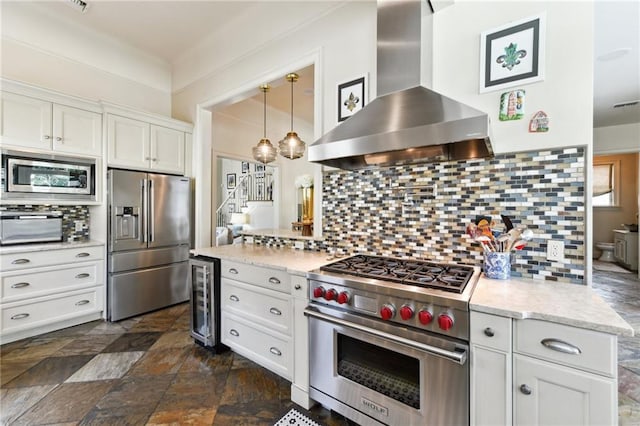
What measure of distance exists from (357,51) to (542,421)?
2548mm

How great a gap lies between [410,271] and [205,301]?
180cm

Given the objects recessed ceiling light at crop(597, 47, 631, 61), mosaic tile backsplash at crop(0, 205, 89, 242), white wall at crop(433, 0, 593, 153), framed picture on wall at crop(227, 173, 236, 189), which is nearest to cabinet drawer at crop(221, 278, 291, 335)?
white wall at crop(433, 0, 593, 153)

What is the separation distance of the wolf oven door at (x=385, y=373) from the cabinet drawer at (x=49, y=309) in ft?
9.07

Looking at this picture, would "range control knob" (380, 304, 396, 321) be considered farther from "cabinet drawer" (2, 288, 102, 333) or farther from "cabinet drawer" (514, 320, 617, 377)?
"cabinet drawer" (2, 288, 102, 333)

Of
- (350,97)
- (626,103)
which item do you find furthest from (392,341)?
(626,103)

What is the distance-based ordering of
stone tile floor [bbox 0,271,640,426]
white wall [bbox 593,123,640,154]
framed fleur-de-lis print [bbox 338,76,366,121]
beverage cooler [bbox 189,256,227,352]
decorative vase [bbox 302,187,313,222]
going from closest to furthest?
stone tile floor [bbox 0,271,640,426] → framed fleur-de-lis print [bbox 338,76,366,121] → beverage cooler [bbox 189,256,227,352] → decorative vase [bbox 302,187,313,222] → white wall [bbox 593,123,640,154]

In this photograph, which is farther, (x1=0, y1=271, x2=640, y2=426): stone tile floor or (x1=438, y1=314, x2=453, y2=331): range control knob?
(x1=0, y1=271, x2=640, y2=426): stone tile floor

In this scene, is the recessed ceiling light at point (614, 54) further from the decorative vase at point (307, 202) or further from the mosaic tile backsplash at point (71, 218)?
the mosaic tile backsplash at point (71, 218)

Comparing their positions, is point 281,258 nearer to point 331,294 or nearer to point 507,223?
point 331,294

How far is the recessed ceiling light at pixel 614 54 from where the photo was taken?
309 centimetres

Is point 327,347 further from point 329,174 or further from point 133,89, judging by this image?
point 133,89

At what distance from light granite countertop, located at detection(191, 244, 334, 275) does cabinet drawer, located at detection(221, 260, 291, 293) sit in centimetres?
5

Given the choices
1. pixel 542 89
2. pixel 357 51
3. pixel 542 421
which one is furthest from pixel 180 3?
pixel 542 421

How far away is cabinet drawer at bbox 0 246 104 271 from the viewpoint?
8.44 feet
